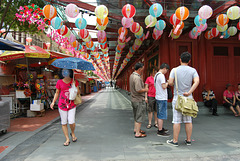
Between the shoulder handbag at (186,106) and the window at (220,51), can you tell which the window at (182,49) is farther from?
the shoulder handbag at (186,106)

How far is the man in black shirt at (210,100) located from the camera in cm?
695

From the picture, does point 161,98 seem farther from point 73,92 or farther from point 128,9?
point 128,9

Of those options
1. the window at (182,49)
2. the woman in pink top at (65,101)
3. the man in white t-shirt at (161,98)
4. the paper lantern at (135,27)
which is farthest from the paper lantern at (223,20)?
the woman in pink top at (65,101)

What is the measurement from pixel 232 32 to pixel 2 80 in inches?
417

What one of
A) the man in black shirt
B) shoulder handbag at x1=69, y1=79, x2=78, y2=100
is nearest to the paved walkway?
shoulder handbag at x1=69, y1=79, x2=78, y2=100

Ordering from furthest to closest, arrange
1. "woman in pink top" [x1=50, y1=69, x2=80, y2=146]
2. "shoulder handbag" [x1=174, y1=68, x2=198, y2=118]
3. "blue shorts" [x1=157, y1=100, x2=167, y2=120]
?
"blue shorts" [x1=157, y1=100, x2=167, y2=120], "woman in pink top" [x1=50, y1=69, x2=80, y2=146], "shoulder handbag" [x1=174, y1=68, x2=198, y2=118]

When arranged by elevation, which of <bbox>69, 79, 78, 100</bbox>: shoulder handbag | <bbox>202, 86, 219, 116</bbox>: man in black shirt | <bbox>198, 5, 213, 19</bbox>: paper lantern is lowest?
<bbox>202, 86, 219, 116</bbox>: man in black shirt

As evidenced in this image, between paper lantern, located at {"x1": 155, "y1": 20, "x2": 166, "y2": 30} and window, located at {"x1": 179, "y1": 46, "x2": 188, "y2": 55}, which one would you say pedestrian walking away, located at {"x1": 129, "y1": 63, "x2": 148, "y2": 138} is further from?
window, located at {"x1": 179, "y1": 46, "x2": 188, "y2": 55}

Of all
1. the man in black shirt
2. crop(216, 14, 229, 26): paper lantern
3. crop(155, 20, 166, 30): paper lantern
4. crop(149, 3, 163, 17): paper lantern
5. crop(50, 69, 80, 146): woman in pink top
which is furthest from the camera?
the man in black shirt

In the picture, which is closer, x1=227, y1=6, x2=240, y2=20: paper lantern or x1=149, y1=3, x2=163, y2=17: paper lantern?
x1=227, y1=6, x2=240, y2=20: paper lantern

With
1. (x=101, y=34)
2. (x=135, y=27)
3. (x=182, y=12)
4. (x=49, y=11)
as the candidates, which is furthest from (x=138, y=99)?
(x=49, y=11)

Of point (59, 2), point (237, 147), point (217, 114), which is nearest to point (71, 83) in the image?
point (237, 147)

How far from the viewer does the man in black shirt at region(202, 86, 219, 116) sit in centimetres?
695

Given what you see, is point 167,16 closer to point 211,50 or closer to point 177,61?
point 177,61
